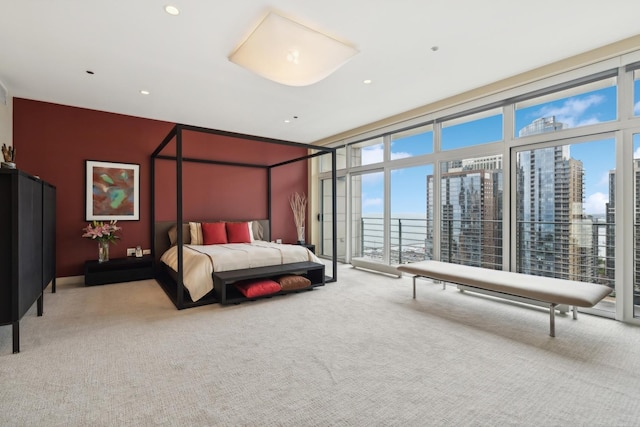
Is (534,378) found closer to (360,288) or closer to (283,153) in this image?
(360,288)

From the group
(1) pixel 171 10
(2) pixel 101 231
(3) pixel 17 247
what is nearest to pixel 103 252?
(2) pixel 101 231

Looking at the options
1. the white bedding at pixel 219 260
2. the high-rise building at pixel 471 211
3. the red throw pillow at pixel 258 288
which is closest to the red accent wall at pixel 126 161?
the white bedding at pixel 219 260

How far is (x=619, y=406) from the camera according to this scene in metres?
1.76

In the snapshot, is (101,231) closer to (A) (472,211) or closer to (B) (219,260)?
(B) (219,260)

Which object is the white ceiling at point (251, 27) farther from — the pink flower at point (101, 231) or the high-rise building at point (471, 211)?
the pink flower at point (101, 231)

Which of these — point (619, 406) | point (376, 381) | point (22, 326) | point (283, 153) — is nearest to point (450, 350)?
point (376, 381)

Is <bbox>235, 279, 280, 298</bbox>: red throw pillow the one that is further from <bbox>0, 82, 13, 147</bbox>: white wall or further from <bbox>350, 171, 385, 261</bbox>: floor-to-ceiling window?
<bbox>0, 82, 13, 147</bbox>: white wall

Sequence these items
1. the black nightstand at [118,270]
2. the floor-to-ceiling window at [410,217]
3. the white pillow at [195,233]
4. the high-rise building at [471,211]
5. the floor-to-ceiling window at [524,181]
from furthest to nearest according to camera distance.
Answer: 1. the white pillow at [195,233]
2. the floor-to-ceiling window at [410,217]
3. the black nightstand at [118,270]
4. the high-rise building at [471,211]
5. the floor-to-ceiling window at [524,181]

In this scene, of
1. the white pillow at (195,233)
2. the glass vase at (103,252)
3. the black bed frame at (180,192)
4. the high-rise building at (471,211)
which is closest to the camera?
the black bed frame at (180,192)

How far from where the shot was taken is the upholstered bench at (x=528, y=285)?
2.65 metres

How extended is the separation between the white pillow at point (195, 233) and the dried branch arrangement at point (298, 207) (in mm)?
2271

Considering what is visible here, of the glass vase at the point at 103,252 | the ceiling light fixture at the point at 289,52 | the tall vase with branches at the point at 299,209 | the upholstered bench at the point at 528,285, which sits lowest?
the upholstered bench at the point at 528,285

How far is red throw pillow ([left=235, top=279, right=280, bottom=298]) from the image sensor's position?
3.66 m

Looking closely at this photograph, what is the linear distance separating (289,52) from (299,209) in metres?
4.42
